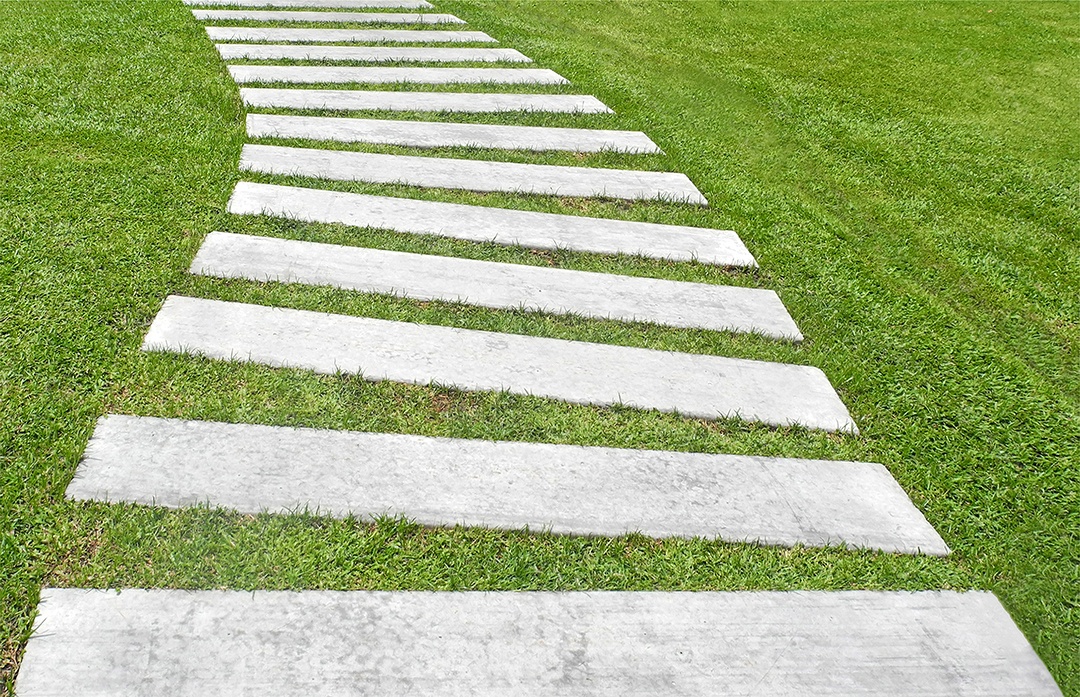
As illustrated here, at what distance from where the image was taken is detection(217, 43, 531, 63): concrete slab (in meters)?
5.09

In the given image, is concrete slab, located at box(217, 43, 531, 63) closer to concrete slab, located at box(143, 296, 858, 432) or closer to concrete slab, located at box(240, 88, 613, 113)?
concrete slab, located at box(240, 88, 613, 113)

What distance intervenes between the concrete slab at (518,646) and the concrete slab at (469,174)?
2.39 m

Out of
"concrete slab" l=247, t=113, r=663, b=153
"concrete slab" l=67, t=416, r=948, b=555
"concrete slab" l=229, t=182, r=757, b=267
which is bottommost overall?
"concrete slab" l=67, t=416, r=948, b=555

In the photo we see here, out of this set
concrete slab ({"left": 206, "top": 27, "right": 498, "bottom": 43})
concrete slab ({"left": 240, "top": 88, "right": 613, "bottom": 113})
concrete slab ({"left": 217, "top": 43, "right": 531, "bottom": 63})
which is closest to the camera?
concrete slab ({"left": 240, "top": 88, "right": 613, "bottom": 113})

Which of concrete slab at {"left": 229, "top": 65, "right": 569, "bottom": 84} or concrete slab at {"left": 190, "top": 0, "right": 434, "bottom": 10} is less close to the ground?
concrete slab at {"left": 190, "top": 0, "right": 434, "bottom": 10}

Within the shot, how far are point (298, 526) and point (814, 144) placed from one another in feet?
12.2

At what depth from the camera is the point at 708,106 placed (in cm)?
492

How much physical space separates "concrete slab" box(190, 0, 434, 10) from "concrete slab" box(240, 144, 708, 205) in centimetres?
303

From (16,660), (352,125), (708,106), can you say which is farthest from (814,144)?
(16,660)

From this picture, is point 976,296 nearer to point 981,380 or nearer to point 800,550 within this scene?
point 981,380

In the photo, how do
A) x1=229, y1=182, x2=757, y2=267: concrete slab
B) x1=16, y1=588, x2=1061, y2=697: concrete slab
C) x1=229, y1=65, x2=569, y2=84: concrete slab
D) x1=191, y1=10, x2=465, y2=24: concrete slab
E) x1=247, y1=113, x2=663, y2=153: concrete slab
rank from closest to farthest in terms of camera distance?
x1=16, y1=588, x2=1061, y2=697: concrete slab, x1=229, y1=182, x2=757, y2=267: concrete slab, x1=247, y1=113, x2=663, y2=153: concrete slab, x1=229, y1=65, x2=569, y2=84: concrete slab, x1=191, y1=10, x2=465, y2=24: concrete slab

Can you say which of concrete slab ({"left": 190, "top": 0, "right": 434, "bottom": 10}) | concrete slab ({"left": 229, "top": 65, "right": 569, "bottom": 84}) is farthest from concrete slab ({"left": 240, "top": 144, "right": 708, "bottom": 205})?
concrete slab ({"left": 190, "top": 0, "right": 434, "bottom": 10})

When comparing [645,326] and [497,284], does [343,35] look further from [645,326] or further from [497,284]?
[645,326]

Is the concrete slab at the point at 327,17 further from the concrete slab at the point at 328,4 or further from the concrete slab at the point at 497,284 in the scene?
the concrete slab at the point at 497,284
